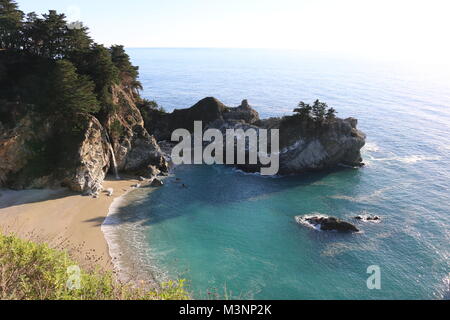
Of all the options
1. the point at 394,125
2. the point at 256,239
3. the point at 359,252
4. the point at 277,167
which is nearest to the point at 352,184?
the point at 277,167

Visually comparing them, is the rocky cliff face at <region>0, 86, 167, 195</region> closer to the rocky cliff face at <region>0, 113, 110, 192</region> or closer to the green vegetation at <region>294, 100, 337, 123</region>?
the rocky cliff face at <region>0, 113, 110, 192</region>

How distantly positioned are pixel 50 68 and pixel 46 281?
39.0 m

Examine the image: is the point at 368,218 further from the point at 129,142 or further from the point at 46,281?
the point at 129,142

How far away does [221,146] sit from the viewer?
6875 centimetres

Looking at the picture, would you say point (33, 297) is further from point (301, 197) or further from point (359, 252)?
point (301, 197)

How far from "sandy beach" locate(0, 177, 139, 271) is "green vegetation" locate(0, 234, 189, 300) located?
38.0 ft

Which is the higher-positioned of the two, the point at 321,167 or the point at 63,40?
the point at 63,40

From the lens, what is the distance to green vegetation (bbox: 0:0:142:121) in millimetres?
44875

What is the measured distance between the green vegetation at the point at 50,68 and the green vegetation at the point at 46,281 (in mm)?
30649

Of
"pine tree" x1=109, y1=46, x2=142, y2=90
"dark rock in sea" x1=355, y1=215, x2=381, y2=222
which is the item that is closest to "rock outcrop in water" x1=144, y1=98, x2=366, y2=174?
"dark rock in sea" x1=355, y1=215, x2=381, y2=222

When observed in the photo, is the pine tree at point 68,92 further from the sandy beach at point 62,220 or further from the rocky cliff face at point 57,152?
the sandy beach at point 62,220

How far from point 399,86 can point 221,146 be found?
134606mm

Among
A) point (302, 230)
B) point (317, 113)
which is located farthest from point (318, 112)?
point (302, 230)

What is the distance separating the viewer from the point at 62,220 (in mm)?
38562
